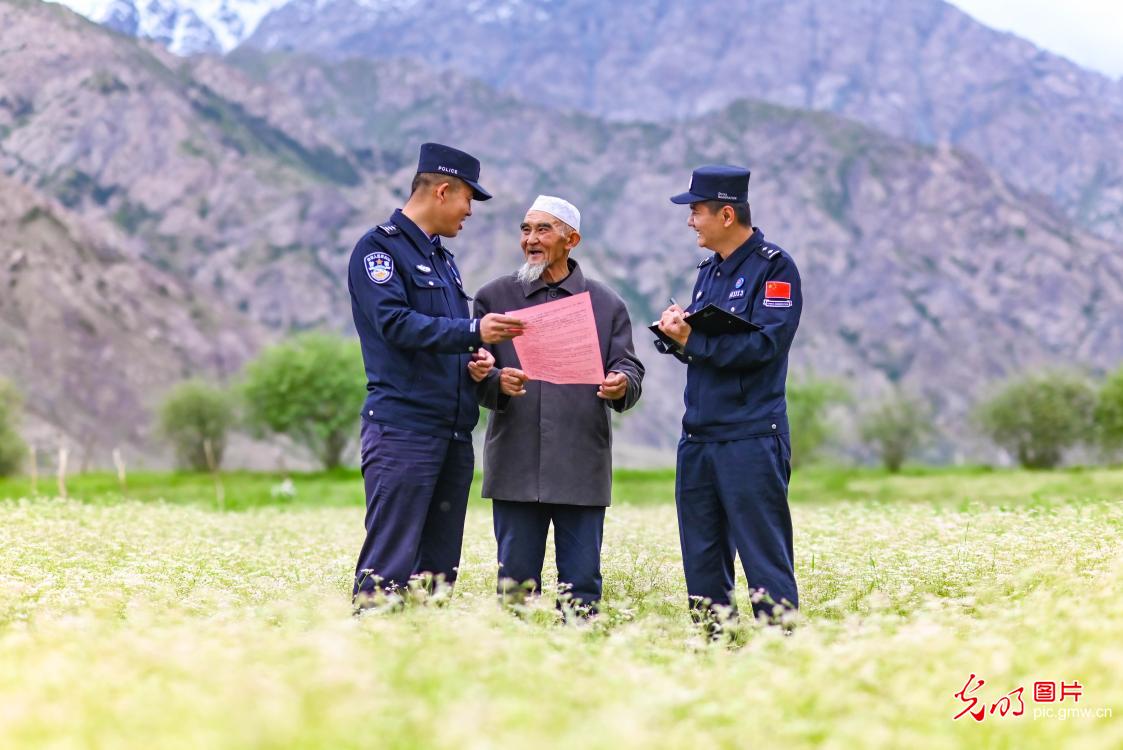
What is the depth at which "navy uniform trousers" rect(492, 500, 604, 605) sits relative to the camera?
847 centimetres

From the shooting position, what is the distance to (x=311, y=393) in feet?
263

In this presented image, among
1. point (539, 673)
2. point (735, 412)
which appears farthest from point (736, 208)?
point (539, 673)

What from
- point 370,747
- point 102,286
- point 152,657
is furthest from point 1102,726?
point 102,286

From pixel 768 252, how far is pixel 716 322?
2.44 ft

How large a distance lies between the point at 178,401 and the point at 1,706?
88.9m

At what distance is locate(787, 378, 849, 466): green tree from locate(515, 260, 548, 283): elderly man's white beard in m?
82.1

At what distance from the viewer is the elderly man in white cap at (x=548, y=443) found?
8375 millimetres

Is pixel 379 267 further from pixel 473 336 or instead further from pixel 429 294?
pixel 473 336

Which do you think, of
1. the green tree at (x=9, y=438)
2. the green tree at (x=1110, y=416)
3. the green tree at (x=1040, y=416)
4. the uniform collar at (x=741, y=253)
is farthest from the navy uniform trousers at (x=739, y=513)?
the green tree at (x=1110, y=416)

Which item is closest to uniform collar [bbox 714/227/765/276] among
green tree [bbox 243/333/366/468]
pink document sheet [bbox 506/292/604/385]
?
pink document sheet [bbox 506/292/604/385]

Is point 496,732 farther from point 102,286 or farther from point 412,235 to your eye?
point 102,286

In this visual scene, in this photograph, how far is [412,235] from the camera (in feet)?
26.9

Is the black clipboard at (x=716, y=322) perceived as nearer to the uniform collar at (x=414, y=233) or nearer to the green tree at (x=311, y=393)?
the uniform collar at (x=414, y=233)

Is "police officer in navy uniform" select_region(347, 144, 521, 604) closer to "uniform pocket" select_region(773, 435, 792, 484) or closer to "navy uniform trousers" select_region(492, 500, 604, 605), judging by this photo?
"navy uniform trousers" select_region(492, 500, 604, 605)
